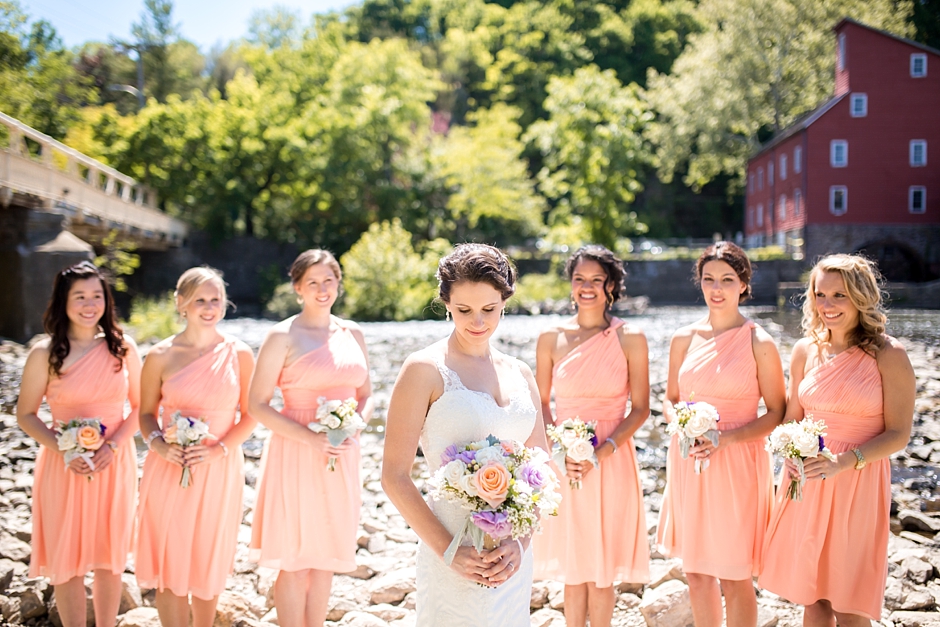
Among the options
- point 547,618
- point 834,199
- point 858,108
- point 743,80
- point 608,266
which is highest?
point 743,80

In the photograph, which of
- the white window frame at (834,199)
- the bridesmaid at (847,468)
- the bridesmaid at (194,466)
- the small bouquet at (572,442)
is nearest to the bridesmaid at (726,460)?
the bridesmaid at (847,468)

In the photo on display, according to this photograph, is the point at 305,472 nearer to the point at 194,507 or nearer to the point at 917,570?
the point at 194,507

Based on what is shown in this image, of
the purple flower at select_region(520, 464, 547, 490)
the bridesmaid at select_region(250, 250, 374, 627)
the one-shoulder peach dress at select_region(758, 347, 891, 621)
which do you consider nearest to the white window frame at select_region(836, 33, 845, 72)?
the one-shoulder peach dress at select_region(758, 347, 891, 621)

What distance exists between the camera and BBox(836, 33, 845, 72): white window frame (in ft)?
116

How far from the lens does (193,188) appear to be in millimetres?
38562

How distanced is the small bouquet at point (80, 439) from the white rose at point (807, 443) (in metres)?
3.91

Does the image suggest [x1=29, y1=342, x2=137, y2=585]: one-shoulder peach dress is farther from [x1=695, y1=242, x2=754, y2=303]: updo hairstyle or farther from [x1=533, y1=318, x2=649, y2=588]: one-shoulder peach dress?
[x1=695, y1=242, x2=754, y2=303]: updo hairstyle

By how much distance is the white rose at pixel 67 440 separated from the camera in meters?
4.23

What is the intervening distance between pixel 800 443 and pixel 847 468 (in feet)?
1.26

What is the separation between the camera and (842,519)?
3.82 m

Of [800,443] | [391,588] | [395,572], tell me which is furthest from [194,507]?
[800,443]

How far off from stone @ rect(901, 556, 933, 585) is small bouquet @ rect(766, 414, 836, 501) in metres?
2.50

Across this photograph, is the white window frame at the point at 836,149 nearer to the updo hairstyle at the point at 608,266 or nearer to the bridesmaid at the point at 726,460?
the bridesmaid at the point at 726,460

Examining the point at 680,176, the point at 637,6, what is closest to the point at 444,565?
the point at 680,176
